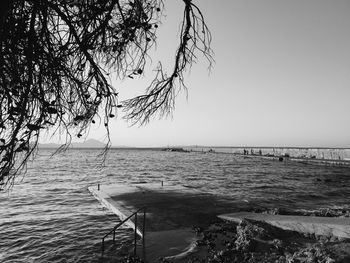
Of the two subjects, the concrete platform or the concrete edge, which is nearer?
the concrete platform

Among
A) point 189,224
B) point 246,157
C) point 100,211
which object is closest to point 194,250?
point 189,224

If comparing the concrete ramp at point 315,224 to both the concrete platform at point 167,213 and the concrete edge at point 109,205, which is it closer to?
the concrete platform at point 167,213

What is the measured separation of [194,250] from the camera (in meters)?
9.48

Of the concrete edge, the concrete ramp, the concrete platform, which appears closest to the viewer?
the concrete ramp

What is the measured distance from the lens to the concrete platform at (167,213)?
986 cm

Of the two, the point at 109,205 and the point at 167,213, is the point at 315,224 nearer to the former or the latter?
the point at 167,213

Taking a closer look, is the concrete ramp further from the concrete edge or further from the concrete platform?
the concrete edge

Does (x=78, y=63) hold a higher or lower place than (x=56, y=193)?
higher

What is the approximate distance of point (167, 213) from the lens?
14500 millimetres

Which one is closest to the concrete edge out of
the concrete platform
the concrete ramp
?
the concrete platform

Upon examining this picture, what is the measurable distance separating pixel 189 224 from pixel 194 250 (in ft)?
10.9

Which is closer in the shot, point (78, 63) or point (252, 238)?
point (78, 63)

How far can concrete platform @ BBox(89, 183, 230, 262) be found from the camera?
9.86m

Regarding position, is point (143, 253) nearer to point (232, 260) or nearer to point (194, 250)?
point (194, 250)
